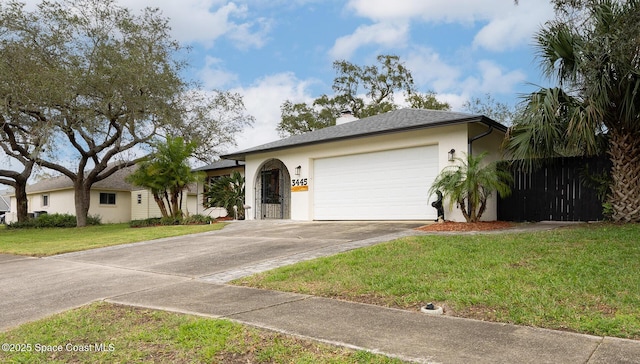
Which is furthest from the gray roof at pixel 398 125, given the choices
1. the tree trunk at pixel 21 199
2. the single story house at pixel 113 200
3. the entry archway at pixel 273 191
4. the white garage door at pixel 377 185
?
the tree trunk at pixel 21 199

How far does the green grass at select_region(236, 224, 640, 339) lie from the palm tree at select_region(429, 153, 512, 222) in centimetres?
297

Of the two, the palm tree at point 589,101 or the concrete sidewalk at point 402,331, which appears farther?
the palm tree at point 589,101

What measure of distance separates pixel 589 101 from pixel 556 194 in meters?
3.46

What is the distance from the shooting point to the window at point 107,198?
2880cm

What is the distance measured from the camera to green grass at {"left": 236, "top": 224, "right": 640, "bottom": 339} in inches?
164

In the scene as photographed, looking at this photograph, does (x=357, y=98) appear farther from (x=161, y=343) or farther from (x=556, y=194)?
(x=161, y=343)

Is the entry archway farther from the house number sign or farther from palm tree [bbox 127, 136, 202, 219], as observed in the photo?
palm tree [bbox 127, 136, 202, 219]

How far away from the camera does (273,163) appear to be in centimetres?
1888

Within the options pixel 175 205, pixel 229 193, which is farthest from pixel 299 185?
pixel 175 205

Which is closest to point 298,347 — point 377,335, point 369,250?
point 377,335

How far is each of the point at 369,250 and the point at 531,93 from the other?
609cm

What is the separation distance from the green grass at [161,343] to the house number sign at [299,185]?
39.0 feet

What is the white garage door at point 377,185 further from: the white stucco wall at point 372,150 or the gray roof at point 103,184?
the gray roof at point 103,184

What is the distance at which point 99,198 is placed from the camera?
28.6 metres
